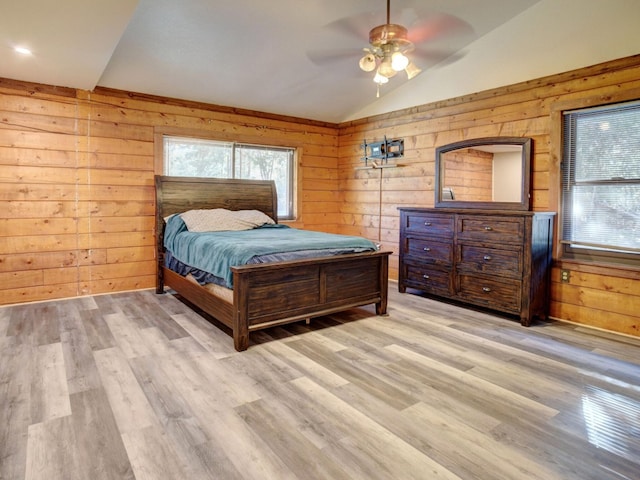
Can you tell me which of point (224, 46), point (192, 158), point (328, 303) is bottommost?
point (328, 303)

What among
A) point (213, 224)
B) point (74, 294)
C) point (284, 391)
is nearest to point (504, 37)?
point (213, 224)

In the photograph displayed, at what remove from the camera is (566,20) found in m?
3.48

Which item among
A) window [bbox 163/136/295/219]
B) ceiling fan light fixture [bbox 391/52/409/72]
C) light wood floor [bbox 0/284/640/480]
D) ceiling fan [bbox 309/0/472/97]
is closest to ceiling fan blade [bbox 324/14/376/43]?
ceiling fan [bbox 309/0/472/97]

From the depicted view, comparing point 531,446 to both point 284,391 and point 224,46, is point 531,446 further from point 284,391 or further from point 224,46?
point 224,46

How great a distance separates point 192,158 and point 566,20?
4135 mm

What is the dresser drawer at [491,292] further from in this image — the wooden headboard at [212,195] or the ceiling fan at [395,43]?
the wooden headboard at [212,195]

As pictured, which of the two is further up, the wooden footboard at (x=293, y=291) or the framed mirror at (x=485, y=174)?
the framed mirror at (x=485, y=174)

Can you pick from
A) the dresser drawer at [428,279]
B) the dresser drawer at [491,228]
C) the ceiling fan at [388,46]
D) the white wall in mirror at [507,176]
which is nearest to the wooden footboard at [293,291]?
the dresser drawer at [428,279]

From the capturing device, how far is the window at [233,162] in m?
4.91

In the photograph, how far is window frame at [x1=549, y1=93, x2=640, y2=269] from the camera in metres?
3.37

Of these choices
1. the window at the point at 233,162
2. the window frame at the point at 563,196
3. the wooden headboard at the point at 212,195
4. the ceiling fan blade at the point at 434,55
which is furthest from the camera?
the window at the point at 233,162

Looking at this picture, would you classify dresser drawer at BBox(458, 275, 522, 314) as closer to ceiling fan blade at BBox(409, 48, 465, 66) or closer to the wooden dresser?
the wooden dresser

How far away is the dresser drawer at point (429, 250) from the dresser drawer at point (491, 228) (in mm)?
223

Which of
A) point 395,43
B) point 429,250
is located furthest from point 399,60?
point 429,250
